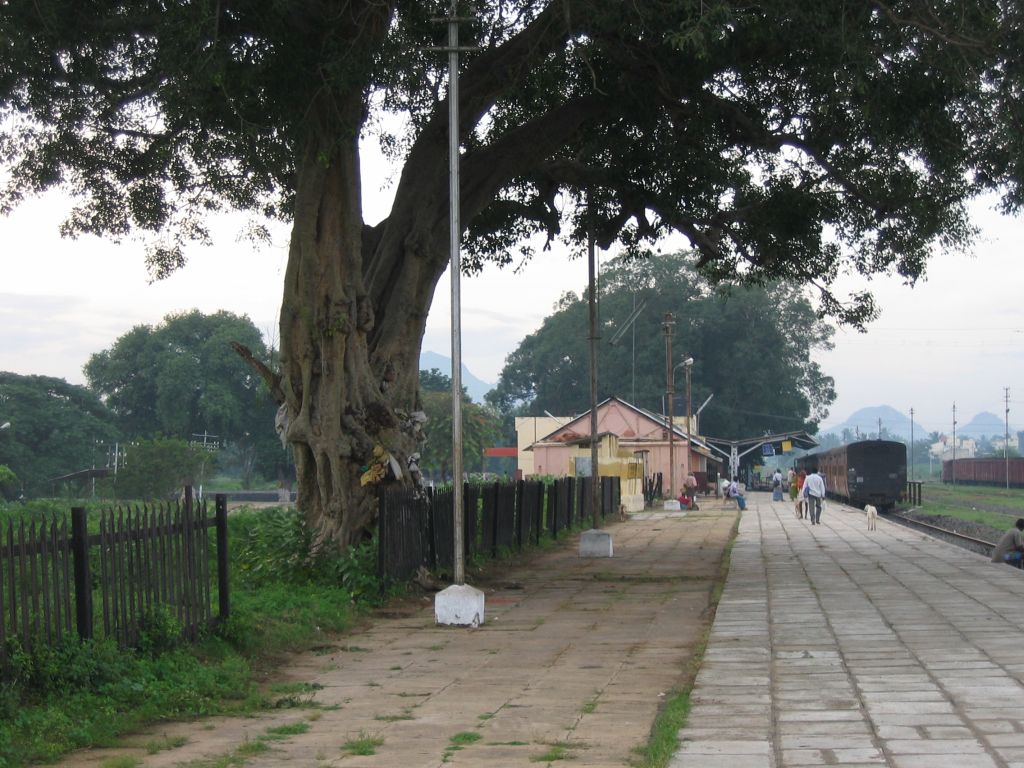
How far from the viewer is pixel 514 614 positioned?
12594 millimetres

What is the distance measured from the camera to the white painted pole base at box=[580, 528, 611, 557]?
66.2 ft

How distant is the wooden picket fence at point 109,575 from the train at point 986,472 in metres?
66.0

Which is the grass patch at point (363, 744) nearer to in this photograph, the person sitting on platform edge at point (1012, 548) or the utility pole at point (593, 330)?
the person sitting on platform edge at point (1012, 548)

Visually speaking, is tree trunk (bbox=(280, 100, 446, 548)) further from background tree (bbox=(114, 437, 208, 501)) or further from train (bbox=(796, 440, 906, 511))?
train (bbox=(796, 440, 906, 511))

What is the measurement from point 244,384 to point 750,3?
179 ft

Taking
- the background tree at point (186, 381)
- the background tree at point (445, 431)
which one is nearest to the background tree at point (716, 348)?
the background tree at point (445, 431)

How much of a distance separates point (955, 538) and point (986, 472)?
5538 cm

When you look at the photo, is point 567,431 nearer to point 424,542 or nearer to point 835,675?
point 424,542

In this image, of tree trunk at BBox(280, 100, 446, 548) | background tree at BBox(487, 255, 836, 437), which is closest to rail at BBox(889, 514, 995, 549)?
tree trunk at BBox(280, 100, 446, 548)

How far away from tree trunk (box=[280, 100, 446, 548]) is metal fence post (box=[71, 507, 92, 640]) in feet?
18.9

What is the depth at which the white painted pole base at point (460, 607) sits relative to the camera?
11547mm

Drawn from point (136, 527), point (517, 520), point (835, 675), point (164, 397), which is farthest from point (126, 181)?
point (164, 397)

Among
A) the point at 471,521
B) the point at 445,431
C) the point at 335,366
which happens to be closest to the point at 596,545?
the point at 471,521

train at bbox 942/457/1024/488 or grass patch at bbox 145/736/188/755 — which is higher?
grass patch at bbox 145/736/188/755
